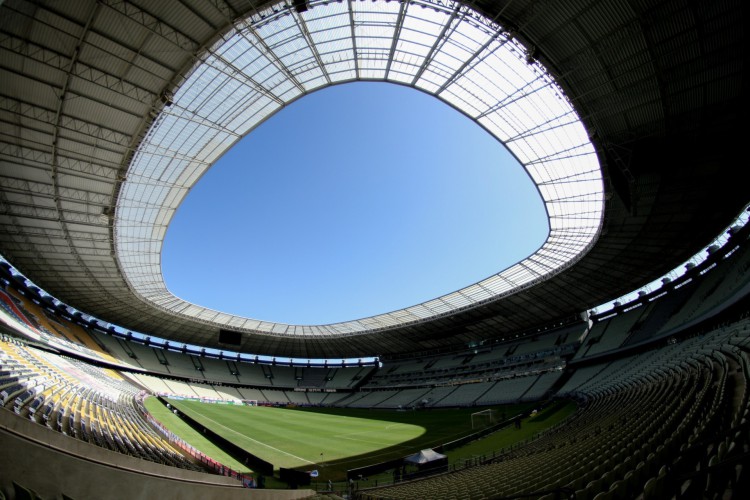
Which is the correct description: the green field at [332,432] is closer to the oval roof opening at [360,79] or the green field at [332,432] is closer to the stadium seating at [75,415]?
the stadium seating at [75,415]

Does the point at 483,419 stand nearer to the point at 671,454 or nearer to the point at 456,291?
the point at 456,291

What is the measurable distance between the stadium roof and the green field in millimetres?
19261

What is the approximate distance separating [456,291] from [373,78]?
30.5 metres

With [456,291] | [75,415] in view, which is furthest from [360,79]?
[456,291]

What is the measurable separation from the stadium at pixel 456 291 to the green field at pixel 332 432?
0.51 metres

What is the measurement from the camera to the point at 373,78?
28578 millimetres

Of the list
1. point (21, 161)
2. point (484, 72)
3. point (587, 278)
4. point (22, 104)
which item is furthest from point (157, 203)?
point (587, 278)

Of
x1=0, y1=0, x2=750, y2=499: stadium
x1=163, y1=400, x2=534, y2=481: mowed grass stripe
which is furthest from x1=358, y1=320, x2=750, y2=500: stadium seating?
x1=163, y1=400, x2=534, y2=481: mowed grass stripe

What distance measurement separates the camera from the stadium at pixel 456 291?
11.4m

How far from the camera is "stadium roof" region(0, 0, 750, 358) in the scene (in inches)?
716

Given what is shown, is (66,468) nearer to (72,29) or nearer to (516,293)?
(72,29)

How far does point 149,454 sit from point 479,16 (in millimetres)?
25262

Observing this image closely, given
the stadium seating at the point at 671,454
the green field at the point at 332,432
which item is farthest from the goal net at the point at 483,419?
the stadium seating at the point at 671,454

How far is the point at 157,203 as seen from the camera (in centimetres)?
3178
